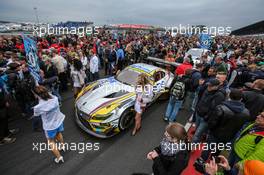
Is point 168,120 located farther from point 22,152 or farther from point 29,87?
point 29,87

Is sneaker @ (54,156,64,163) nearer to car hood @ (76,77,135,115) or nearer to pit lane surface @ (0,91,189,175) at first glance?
pit lane surface @ (0,91,189,175)

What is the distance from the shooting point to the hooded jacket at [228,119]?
2.54 metres

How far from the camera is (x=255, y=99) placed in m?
3.18

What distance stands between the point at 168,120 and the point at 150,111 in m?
0.74

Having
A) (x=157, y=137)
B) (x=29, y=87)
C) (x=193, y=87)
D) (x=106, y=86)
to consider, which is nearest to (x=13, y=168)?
(x=29, y=87)

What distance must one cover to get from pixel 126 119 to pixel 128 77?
1598 mm

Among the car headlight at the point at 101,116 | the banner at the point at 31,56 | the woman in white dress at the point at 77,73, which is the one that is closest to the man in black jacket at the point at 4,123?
the banner at the point at 31,56

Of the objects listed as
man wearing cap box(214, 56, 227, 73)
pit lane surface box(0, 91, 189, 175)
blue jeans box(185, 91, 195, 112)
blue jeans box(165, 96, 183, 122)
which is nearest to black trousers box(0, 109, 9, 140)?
pit lane surface box(0, 91, 189, 175)

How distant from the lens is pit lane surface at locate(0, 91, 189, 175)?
3.05 m

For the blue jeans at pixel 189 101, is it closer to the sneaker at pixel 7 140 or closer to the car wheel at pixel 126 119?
the car wheel at pixel 126 119

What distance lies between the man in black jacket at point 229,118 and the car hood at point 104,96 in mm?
2209

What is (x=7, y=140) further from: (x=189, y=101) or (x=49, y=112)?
(x=189, y=101)

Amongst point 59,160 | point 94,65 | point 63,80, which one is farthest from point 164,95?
point 63,80

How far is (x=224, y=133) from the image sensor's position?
8.95 ft
